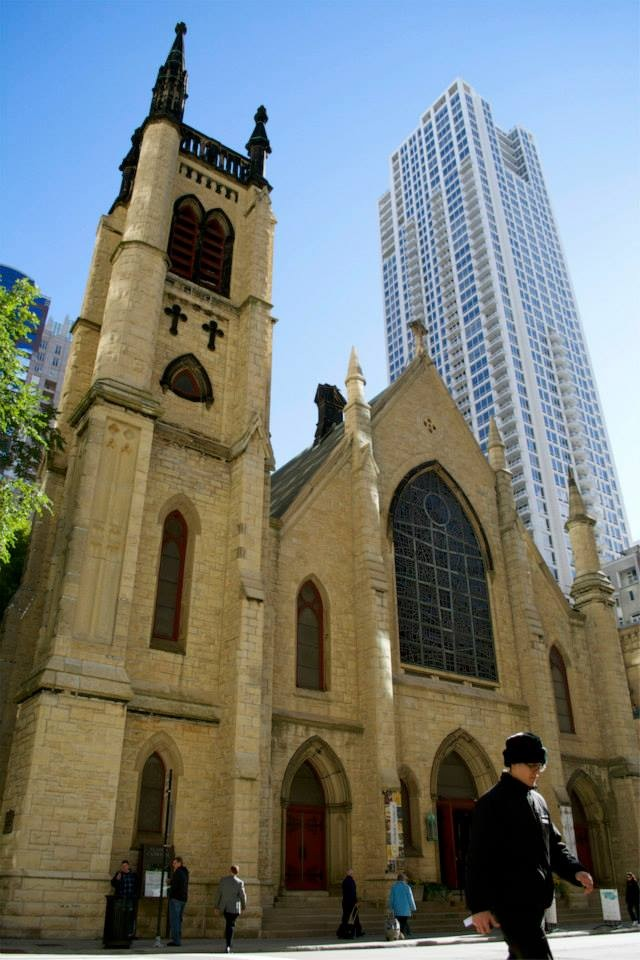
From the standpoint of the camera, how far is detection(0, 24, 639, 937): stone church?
16.0 meters

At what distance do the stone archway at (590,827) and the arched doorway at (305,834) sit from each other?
1011cm

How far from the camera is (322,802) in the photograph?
65.6ft

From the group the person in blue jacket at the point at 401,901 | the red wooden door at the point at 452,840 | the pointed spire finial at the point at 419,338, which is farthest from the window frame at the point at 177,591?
the pointed spire finial at the point at 419,338

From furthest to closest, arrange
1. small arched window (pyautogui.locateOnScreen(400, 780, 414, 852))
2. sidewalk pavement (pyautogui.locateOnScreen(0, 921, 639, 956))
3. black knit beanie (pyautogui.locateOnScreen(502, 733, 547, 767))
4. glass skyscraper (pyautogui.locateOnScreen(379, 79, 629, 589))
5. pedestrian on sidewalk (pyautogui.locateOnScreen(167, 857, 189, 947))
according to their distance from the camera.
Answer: glass skyscraper (pyautogui.locateOnScreen(379, 79, 629, 589)), small arched window (pyautogui.locateOnScreen(400, 780, 414, 852)), pedestrian on sidewalk (pyautogui.locateOnScreen(167, 857, 189, 947)), sidewalk pavement (pyautogui.locateOnScreen(0, 921, 639, 956)), black knit beanie (pyautogui.locateOnScreen(502, 733, 547, 767))

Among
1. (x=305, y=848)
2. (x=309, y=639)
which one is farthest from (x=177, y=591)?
(x=305, y=848)

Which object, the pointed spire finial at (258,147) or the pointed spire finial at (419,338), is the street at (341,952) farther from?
the pointed spire finial at (258,147)

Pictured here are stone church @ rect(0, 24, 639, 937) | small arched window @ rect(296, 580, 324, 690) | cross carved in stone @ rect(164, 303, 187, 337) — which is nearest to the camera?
stone church @ rect(0, 24, 639, 937)

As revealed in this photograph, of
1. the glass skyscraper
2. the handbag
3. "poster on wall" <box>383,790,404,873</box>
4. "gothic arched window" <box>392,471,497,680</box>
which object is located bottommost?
the handbag

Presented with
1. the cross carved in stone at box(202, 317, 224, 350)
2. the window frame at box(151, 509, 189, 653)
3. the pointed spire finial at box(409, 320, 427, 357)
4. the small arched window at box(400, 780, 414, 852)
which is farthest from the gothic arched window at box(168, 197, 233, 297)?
the small arched window at box(400, 780, 414, 852)

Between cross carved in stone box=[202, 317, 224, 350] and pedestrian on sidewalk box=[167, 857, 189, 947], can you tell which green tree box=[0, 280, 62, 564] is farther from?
cross carved in stone box=[202, 317, 224, 350]

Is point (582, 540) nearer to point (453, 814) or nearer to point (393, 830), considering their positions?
point (453, 814)

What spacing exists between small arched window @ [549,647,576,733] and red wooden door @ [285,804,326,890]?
10879 millimetres

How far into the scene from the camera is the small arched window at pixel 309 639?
2112cm

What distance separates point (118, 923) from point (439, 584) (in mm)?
15236
